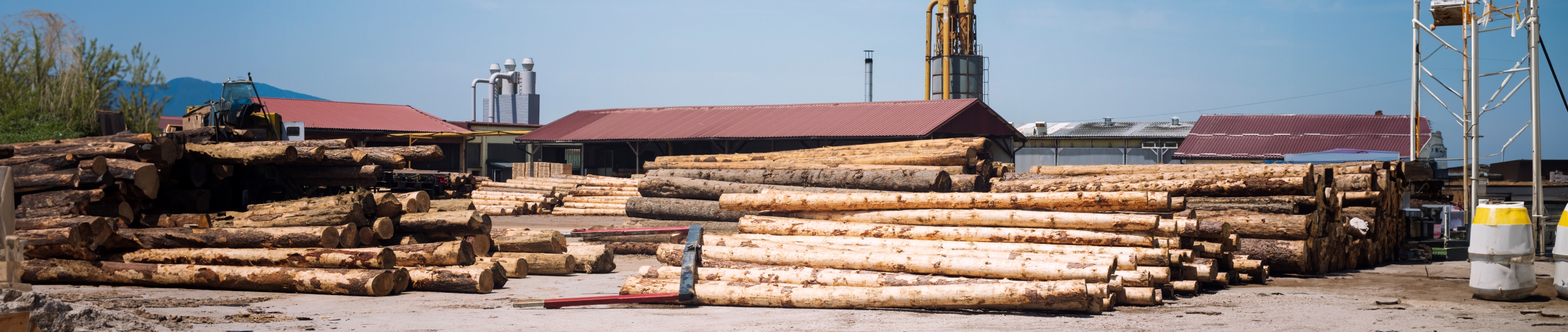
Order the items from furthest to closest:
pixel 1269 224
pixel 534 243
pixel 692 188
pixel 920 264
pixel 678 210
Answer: pixel 692 188, pixel 678 210, pixel 534 243, pixel 1269 224, pixel 920 264

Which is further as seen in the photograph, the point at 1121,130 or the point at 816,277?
the point at 1121,130

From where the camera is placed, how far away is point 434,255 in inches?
415

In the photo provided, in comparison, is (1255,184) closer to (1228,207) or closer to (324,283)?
(1228,207)

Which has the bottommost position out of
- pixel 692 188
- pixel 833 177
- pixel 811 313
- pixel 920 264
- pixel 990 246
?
pixel 811 313

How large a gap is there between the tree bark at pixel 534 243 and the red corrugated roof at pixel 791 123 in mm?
20289

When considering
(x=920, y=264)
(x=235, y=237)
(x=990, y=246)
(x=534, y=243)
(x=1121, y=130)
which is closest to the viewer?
(x=920, y=264)

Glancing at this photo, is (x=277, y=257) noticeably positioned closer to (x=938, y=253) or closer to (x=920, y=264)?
(x=920, y=264)

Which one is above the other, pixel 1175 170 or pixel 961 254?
pixel 1175 170

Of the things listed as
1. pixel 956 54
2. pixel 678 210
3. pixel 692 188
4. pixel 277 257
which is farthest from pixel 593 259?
pixel 956 54

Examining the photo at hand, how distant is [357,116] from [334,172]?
32055 mm

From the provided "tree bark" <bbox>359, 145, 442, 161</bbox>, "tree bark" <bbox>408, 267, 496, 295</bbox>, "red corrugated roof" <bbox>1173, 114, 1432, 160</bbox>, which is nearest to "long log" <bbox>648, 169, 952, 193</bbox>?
"tree bark" <bbox>359, 145, 442, 161</bbox>

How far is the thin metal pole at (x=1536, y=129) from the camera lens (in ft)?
48.9

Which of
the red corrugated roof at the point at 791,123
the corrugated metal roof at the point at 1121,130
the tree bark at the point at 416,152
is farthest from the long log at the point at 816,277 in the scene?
the corrugated metal roof at the point at 1121,130

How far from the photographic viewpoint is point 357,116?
141ft
